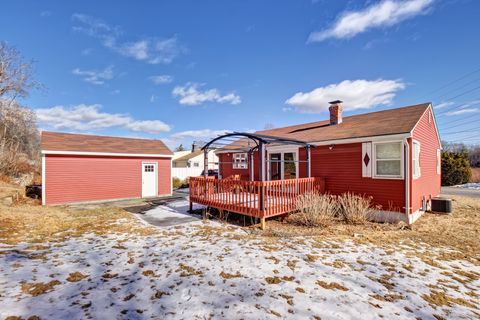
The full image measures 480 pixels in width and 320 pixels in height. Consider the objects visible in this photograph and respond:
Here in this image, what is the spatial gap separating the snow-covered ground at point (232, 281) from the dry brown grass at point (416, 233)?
1.68 feet

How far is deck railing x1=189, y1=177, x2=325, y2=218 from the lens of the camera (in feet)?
21.5

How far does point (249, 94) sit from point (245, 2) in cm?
937

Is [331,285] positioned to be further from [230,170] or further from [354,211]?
[230,170]

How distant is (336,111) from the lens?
11.0m

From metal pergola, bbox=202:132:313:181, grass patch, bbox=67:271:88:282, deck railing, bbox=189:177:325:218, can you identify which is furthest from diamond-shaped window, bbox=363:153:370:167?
grass patch, bbox=67:271:88:282

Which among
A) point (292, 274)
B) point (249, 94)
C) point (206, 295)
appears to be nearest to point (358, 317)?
point (292, 274)

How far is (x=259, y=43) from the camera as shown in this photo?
1213cm

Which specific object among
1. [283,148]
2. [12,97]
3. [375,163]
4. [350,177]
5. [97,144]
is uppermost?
[12,97]

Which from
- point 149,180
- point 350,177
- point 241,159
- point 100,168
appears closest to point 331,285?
point 350,177

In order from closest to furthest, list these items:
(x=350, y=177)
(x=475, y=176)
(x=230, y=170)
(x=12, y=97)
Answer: (x=350, y=177), (x=230, y=170), (x=12, y=97), (x=475, y=176)

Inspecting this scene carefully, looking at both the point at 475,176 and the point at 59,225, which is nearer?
the point at 59,225

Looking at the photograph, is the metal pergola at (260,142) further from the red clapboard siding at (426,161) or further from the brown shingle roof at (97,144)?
the brown shingle roof at (97,144)

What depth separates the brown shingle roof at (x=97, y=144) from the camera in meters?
11.2

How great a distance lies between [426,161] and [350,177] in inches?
160
